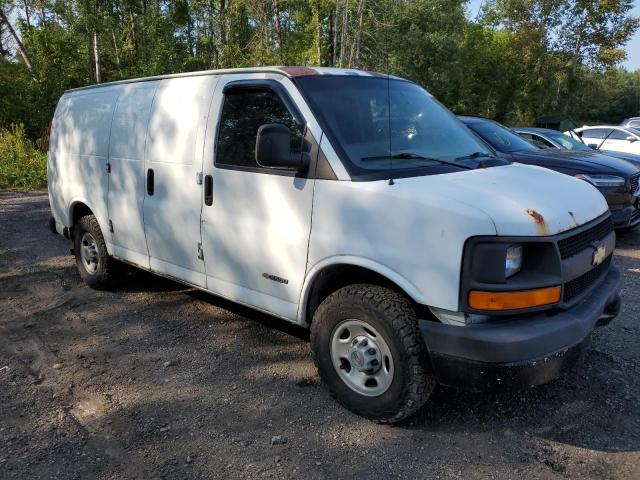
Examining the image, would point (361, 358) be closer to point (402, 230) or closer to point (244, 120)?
point (402, 230)

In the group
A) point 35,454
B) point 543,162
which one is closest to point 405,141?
point 35,454

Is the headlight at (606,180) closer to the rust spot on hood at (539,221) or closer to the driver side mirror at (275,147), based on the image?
the rust spot on hood at (539,221)

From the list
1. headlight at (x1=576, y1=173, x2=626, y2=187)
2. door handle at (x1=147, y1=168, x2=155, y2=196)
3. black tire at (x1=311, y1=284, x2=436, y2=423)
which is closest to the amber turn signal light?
black tire at (x1=311, y1=284, x2=436, y2=423)

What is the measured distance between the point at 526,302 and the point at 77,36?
23.4 meters

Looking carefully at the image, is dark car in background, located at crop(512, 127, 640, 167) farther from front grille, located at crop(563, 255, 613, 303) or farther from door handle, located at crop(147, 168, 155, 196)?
door handle, located at crop(147, 168, 155, 196)

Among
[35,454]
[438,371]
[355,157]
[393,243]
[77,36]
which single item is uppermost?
[77,36]

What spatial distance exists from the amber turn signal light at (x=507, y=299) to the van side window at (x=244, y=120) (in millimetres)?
1634

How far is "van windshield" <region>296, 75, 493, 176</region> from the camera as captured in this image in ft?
11.0

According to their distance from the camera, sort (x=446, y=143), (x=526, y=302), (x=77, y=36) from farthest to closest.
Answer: (x=77, y=36) < (x=446, y=143) < (x=526, y=302)

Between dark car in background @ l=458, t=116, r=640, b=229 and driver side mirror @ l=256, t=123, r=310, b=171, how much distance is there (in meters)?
4.36

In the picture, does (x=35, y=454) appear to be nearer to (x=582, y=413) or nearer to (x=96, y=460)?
(x=96, y=460)

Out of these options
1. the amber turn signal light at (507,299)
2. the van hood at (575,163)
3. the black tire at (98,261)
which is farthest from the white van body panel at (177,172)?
the van hood at (575,163)

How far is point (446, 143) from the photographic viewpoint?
380 centimetres

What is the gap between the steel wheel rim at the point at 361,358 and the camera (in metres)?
3.12
